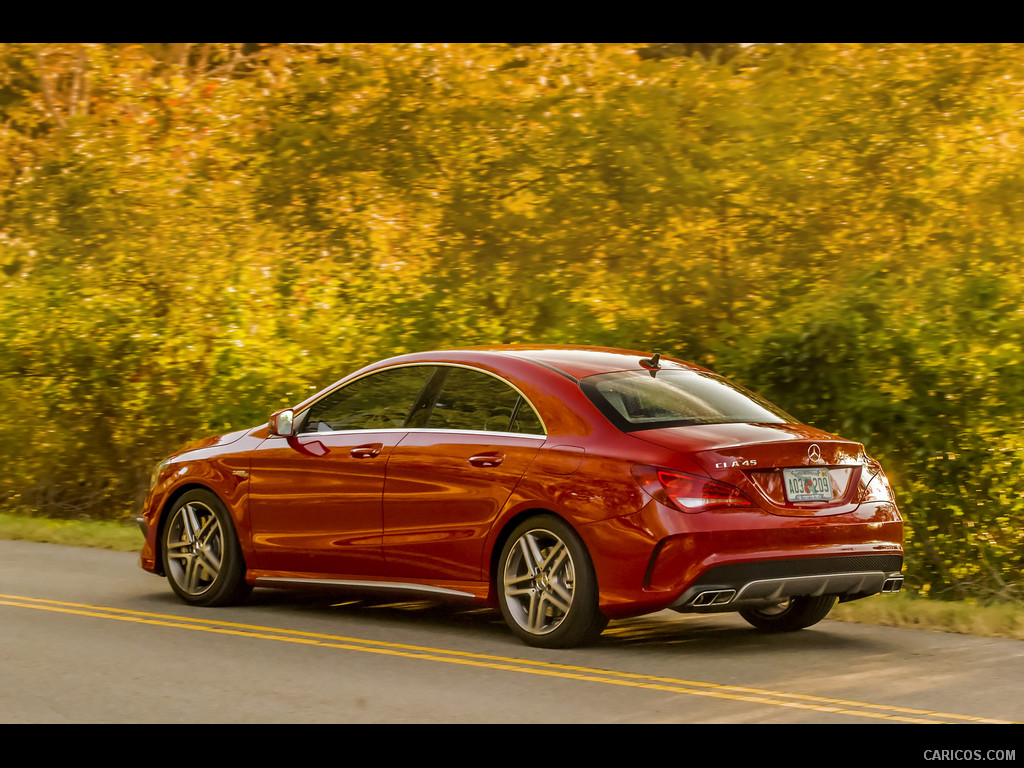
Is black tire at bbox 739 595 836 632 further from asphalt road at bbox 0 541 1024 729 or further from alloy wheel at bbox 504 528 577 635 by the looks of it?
alloy wheel at bbox 504 528 577 635

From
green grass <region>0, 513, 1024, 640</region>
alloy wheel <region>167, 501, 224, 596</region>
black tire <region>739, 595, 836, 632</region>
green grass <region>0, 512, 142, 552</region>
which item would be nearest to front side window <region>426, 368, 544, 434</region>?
black tire <region>739, 595, 836, 632</region>

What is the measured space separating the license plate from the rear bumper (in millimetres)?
313

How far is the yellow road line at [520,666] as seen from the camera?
23.4 ft

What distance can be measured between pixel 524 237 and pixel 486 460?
7.97 m

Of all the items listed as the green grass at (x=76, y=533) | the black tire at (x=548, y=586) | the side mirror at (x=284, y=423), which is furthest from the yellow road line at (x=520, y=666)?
the green grass at (x=76, y=533)

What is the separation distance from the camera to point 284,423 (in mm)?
10203

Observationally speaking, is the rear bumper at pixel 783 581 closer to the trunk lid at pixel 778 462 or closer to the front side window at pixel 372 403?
the trunk lid at pixel 778 462

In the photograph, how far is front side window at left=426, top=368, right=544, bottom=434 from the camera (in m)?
9.15

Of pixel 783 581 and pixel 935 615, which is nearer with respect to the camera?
pixel 783 581

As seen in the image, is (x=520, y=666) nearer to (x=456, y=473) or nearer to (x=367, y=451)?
(x=456, y=473)

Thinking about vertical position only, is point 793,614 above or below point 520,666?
above

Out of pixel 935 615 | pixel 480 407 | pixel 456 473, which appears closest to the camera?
pixel 456 473

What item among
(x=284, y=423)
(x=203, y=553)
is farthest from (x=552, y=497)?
(x=203, y=553)

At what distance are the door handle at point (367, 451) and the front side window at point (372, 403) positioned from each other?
0.15 metres
